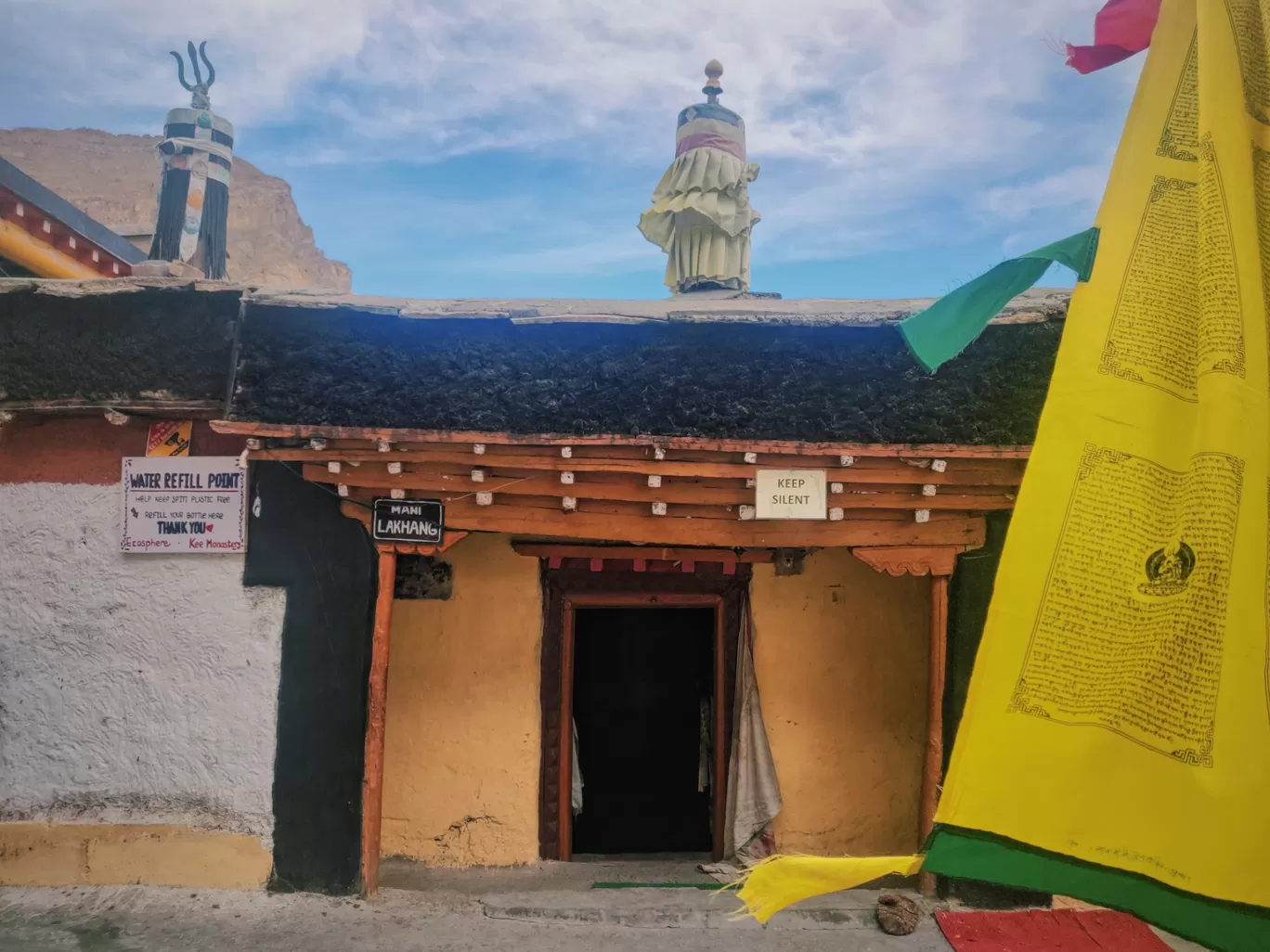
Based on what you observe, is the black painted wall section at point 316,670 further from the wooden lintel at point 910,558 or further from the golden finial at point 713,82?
the golden finial at point 713,82

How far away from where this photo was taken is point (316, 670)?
5.12 metres

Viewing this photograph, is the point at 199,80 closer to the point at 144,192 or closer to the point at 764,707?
the point at 764,707

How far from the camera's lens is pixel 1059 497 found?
1.96 metres

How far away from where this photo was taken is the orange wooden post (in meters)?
5.12

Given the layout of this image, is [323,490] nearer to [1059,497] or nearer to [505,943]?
[505,943]

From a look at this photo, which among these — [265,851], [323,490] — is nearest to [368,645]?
[323,490]

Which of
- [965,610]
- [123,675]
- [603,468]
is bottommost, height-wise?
[123,675]

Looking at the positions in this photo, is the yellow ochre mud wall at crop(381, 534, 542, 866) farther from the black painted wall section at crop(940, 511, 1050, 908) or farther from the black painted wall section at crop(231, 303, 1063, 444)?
the black painted wall section at crop(940, 511, 1050, 908)

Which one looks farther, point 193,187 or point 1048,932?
point 193,187

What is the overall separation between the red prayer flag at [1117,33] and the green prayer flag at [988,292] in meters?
0.54

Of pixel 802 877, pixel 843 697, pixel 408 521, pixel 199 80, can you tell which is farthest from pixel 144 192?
pixel 802 877

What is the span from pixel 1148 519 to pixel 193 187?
925 cm

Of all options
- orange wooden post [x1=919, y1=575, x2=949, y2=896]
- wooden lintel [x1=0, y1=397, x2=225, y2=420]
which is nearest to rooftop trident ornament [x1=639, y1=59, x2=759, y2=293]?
orange wooden post [x1=919, y1=575, x2=949, y2=896]

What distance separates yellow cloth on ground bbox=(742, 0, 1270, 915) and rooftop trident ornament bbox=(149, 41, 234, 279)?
8574mm
